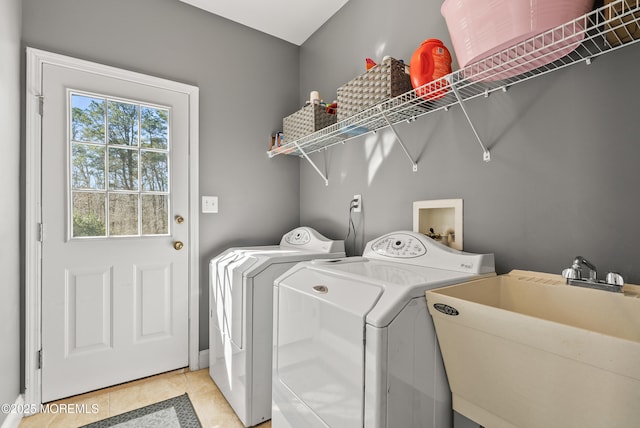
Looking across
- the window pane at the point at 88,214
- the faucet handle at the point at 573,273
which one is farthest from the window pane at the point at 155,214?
the faucet handle at the point at 573,273

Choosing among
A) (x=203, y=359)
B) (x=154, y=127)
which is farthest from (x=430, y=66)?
(x=203, y=359)

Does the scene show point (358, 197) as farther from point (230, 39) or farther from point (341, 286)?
point (230, 39)

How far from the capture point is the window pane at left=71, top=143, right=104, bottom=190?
193 centimetres

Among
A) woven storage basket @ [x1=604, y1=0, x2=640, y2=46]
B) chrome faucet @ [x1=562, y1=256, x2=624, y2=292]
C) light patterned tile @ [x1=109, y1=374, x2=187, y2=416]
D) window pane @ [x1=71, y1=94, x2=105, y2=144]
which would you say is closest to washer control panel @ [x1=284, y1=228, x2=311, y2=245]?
light patterned tile @ [x1=109, y1=374, x2=187, y2=416]

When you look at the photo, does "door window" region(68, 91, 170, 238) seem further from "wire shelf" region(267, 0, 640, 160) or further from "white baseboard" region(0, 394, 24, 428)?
"wire shelf" region(267, 0, 640, 160)

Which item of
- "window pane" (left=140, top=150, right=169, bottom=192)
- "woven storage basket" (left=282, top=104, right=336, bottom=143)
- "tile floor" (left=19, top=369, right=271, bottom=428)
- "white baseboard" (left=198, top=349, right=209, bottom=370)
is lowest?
"tile floor" (left=19, top=369, right=271, bottom=428)

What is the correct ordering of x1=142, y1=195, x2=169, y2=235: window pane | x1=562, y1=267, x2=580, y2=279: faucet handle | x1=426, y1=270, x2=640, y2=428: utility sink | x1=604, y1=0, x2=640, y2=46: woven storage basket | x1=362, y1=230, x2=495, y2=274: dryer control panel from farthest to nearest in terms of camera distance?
x1=142, y1=195, x2=169, y2=235: window pane < x1=362, y1=230, x2=495, y2=274: dryer control panel < x1=562, y1=267, x2=580, y2=279: faucet handle < x1=604, y1=0, x2=640, y2=46: woven storage basket < x1=426, y1=270, x2=640, y2=428: utility sink

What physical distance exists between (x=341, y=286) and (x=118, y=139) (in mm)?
1821

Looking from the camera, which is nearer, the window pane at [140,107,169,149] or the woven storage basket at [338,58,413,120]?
A: the woven storage basket at [338,58,413,120]

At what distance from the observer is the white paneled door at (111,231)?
1.86m

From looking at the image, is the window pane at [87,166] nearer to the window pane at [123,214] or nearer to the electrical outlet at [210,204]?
the window pane at [123,214]

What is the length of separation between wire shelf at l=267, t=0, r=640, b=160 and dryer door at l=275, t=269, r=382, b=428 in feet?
2.84

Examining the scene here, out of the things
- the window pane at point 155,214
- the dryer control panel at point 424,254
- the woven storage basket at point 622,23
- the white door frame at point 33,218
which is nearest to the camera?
the woven storage basket at point 622,23

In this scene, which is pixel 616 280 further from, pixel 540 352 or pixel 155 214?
pixel 155 214
